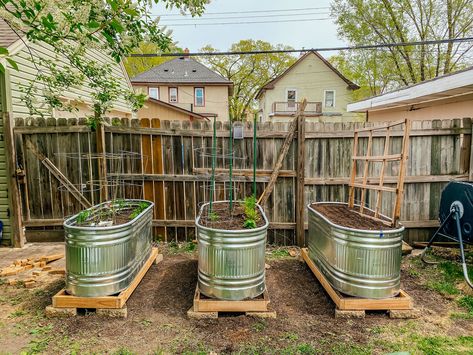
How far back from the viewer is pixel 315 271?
3.57 m

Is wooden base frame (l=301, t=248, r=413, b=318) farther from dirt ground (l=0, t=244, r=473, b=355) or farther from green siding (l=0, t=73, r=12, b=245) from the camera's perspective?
green siding (l=0, t=73, r=12, b=245)

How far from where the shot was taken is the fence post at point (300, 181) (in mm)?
4488

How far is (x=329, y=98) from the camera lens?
A: 21.8 meters

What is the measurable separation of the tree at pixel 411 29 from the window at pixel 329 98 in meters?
5.26

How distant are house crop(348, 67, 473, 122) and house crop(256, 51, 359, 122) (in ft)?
42.8

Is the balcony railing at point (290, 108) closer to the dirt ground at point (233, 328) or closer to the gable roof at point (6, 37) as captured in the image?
the gable roof at point (6, 37)

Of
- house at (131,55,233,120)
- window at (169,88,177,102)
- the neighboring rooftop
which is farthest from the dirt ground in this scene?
window at (169,88,177,102)

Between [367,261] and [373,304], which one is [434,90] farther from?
[373,304]

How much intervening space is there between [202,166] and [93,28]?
2667 millimetres

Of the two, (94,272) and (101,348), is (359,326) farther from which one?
(94,272)

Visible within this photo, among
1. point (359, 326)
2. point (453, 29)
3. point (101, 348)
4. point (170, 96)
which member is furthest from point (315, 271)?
point (170, 96)

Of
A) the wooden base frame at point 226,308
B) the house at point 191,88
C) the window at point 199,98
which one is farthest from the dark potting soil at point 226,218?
the window at point 199,98

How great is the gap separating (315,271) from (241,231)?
4.69ft

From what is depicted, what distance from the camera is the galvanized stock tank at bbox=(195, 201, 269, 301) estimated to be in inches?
106
